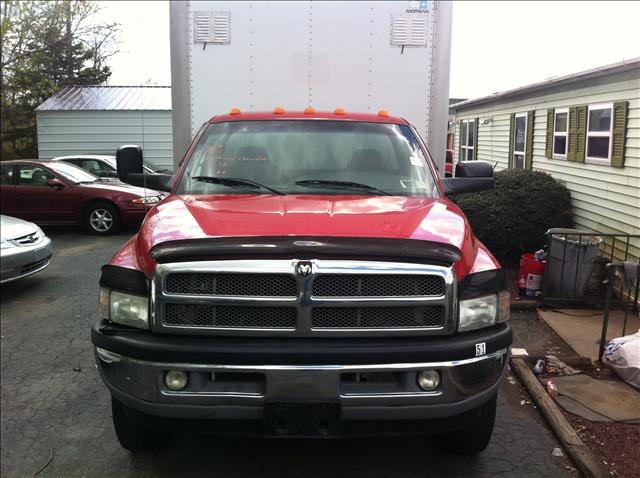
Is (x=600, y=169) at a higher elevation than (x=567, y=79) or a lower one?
lower

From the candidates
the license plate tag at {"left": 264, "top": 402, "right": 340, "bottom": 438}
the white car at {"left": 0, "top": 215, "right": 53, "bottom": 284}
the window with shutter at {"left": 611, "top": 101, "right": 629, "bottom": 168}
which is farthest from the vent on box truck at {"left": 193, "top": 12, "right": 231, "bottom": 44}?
the window with shutter at {"left": 611, "top": 101, "right": 629, "bottom": 168}

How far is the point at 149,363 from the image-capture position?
2584 mm

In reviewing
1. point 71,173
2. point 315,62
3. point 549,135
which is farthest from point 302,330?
point 71,173

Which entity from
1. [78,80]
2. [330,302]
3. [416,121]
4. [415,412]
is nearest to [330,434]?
[415,412]

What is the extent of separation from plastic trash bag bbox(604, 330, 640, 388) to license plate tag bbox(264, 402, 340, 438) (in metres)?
3.02

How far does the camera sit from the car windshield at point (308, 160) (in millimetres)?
3738

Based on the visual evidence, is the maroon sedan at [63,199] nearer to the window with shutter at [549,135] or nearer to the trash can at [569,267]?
the trash can at [569,267]

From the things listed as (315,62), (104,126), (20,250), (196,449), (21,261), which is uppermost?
(315,62)

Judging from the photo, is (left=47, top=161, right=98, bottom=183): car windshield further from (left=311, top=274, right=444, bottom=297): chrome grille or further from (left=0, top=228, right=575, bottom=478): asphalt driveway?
(left=311, top=274, right=444, bottom=297): chrome grille

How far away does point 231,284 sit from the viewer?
2.61m

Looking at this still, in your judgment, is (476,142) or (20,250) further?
(476,142)

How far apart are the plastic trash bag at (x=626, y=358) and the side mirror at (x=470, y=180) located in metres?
1.72

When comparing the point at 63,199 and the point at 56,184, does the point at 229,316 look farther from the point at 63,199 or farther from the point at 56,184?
the point at 56,184

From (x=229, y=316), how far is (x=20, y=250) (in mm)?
4718
